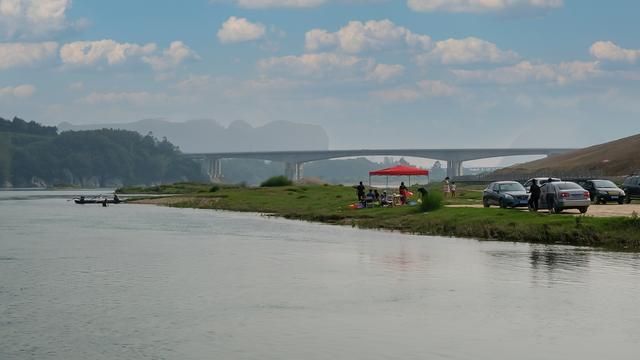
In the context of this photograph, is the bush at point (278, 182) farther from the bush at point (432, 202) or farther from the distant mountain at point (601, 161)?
the bush at point (432, 202)

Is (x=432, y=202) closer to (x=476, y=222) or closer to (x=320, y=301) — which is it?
(x=476, y=222)

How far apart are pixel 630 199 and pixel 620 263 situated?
33602mm

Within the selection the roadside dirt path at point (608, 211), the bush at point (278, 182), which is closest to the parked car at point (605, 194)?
the roadside dirt path at point (608, 211)

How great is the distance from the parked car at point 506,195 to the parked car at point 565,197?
481 cm

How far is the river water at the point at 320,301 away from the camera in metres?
22.3

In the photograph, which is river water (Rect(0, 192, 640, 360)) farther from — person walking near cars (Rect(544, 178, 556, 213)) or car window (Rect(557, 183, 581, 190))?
car window (Rect(557, 183, 581, 190))

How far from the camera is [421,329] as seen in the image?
24.4 metres

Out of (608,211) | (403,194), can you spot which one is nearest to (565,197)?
(608,211)

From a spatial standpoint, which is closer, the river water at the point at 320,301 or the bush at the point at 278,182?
the river water at the point at 320,301

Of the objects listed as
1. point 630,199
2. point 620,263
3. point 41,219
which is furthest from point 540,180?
point 41,219

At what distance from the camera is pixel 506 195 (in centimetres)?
6331

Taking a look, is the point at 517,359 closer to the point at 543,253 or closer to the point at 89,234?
the point at 543,253

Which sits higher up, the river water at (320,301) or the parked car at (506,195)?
the parked car at (506,195)

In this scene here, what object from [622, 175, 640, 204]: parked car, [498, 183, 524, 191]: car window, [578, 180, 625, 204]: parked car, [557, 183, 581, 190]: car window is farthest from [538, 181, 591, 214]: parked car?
[622, 175, 640, 204]: parked car
